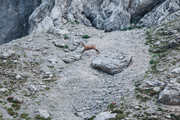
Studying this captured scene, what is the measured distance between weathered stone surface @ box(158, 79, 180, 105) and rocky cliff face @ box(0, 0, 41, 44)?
43.5 m

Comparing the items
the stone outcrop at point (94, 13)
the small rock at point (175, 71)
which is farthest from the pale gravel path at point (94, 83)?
the stone outcrop at point (94, 13)

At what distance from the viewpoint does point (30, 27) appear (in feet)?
142

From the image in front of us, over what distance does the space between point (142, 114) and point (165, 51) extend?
12.9 metres

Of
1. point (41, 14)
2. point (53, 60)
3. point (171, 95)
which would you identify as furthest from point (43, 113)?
point (41, 14)

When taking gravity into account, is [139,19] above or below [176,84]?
above

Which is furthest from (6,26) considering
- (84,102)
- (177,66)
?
(177,66)

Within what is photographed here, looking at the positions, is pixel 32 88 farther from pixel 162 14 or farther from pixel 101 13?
pixel 162 14

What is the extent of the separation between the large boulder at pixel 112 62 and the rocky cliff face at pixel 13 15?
3316 centimetres

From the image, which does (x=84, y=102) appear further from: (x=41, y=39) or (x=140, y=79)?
(x=41, y=39)

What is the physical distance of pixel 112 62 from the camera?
2141 centimetres

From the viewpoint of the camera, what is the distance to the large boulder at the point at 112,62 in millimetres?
20708

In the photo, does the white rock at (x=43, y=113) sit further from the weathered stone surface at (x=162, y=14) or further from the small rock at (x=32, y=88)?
the weathered stone surface at (x=162, y=14)

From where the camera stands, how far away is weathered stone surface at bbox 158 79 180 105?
40.4 ft

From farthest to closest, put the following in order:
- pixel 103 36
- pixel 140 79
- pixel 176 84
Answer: pixel 103 36 → pixel 140 79 → pixel 176 84
